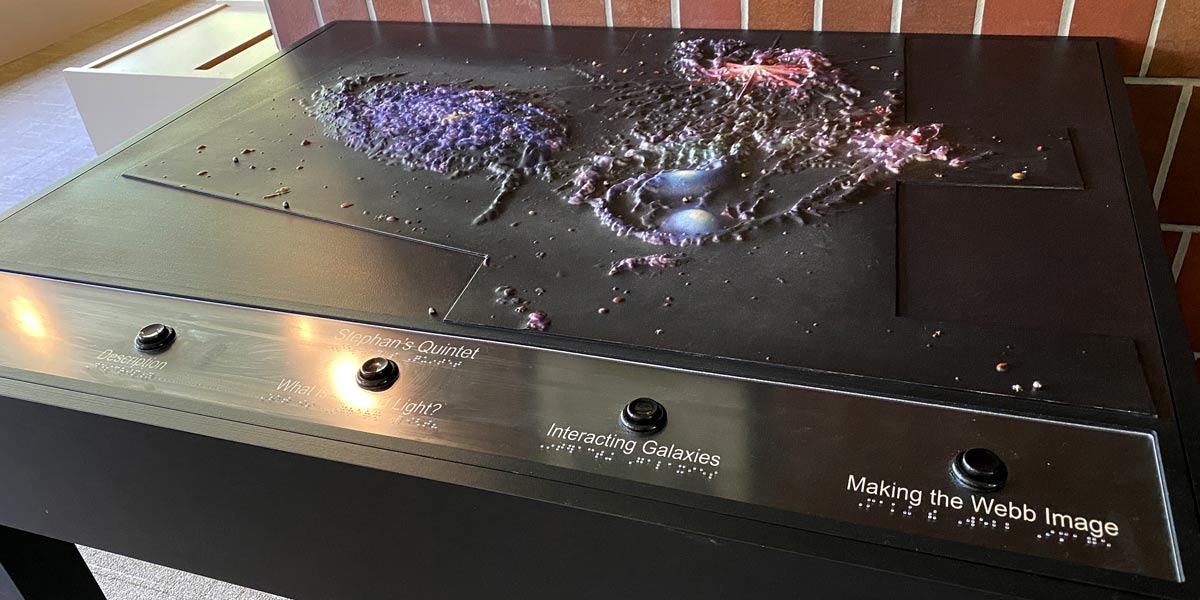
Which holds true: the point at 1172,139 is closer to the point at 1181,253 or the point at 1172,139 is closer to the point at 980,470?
the point at 1181,253

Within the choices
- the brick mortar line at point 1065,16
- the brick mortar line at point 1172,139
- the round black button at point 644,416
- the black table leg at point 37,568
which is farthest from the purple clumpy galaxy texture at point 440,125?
the brick mortar line at point 1172,139

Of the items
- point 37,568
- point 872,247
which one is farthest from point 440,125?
point 37,568

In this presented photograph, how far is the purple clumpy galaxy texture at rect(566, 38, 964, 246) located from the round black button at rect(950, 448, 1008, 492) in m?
0.31

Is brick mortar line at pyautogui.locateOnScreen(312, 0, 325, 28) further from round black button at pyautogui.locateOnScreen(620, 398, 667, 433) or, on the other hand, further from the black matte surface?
round black button at pyautogui.locateOnScreen(620, 398, 667, 433)

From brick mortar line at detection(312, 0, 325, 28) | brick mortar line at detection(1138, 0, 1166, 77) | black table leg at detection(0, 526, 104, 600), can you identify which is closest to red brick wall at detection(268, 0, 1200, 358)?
brick mortar line at detection(1138, 0, 1166, 77)

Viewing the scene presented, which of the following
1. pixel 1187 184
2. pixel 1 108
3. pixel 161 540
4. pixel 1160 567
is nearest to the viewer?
pixel 1160 567

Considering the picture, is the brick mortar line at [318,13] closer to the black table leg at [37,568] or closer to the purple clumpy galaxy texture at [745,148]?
the purple clumpy galaxy texture at [745,148]

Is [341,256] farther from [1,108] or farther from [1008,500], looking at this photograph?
[1,108]

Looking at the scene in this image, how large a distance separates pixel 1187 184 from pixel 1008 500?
0.89m

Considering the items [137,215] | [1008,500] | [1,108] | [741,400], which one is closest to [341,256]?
[137,215]

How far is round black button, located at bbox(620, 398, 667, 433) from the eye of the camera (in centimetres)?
59

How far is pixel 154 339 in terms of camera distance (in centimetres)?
72

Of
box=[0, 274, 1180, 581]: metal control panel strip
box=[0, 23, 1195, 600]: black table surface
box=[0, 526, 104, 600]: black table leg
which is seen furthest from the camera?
box=[0, 526, 104, 600]: black table leg

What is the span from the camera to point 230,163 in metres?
0.99
